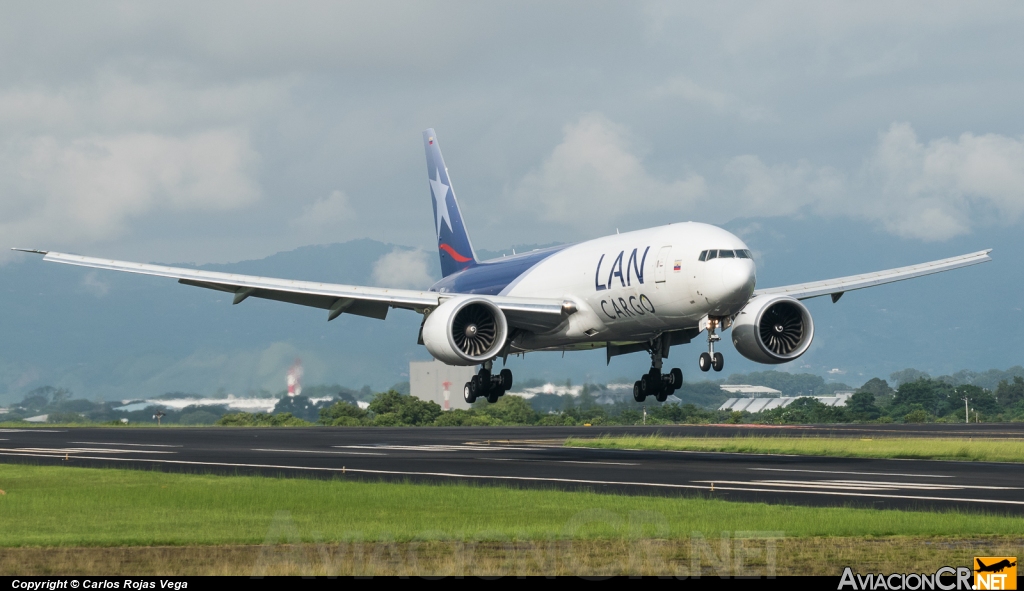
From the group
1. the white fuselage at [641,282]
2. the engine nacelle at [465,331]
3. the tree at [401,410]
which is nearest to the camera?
the white fuselage at [641,282]

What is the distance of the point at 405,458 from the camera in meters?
48.7

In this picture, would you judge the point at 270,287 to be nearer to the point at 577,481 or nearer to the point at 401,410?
the point at 577,481

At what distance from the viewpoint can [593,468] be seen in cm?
4281

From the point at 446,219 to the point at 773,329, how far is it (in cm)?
2358

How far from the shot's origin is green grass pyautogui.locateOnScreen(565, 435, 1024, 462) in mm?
53906

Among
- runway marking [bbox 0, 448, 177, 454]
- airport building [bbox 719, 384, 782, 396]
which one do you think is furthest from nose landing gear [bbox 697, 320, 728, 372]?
airport building [bbox 719, 384, 782, 396]

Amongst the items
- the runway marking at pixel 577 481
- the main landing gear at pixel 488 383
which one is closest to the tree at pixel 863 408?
the main landing gear at pixel 488 383

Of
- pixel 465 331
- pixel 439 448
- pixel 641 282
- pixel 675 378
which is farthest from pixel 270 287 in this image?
pixel 675 378

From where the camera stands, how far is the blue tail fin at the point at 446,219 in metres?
63.2

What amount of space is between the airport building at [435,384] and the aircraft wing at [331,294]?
7002 centimetres

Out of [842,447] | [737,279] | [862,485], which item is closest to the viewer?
[862,485]

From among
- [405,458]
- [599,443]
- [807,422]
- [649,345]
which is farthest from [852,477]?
[807,422]

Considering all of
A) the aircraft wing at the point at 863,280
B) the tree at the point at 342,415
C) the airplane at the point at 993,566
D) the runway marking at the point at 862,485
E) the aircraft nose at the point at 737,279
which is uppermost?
the aircraft wing at the point at 863,280

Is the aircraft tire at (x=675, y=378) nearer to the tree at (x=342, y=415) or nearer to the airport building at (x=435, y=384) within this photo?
the tree at (x=342, y=415)
